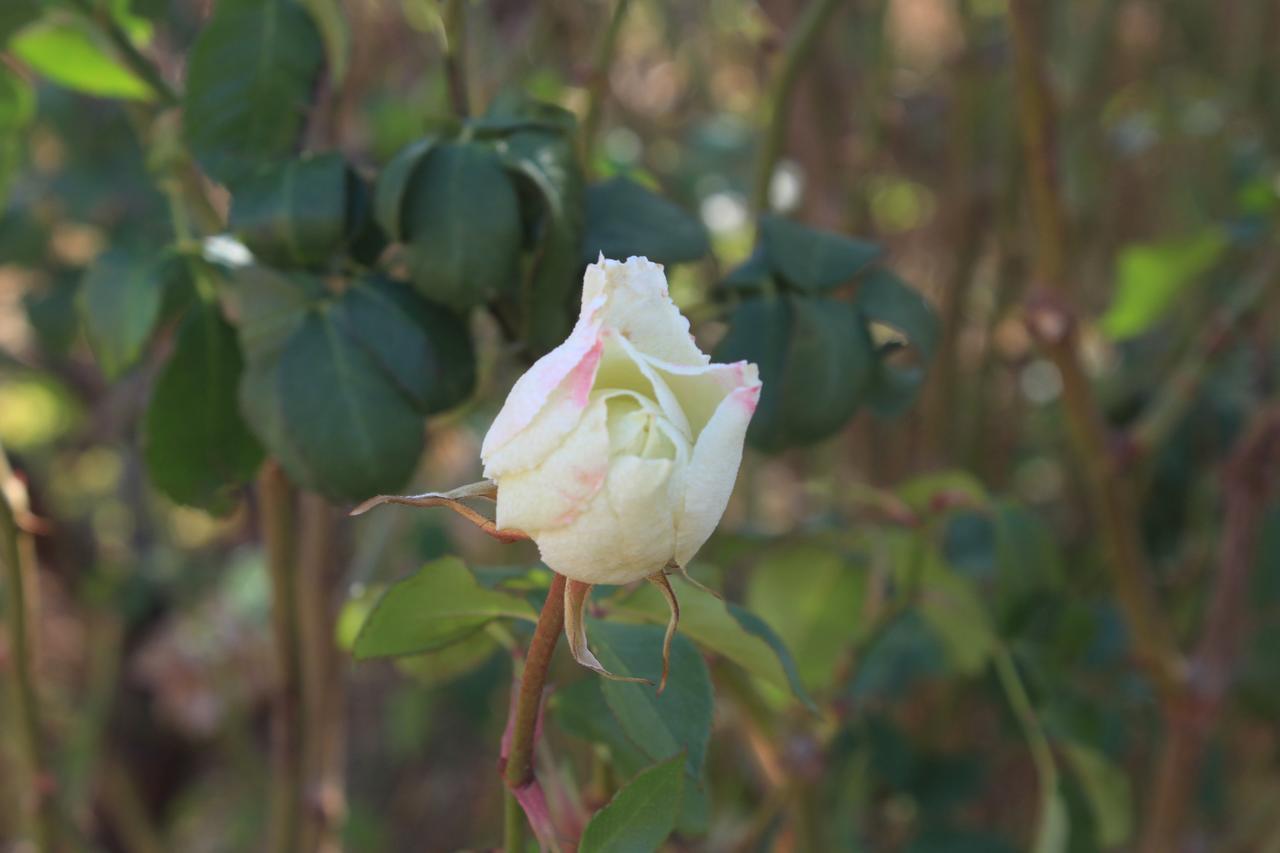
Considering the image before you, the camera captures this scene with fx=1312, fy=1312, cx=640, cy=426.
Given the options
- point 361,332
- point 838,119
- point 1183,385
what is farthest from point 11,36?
point 838,119

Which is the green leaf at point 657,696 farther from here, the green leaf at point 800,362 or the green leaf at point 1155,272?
the green leaf at point 1155,272

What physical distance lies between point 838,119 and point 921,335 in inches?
30.8

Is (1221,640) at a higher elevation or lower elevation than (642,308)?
lower

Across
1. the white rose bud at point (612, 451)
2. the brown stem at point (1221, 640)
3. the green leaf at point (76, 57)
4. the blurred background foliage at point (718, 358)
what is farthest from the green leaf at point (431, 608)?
the brown stem at point (1221, 640)

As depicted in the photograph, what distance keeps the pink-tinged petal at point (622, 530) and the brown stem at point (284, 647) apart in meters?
0.38

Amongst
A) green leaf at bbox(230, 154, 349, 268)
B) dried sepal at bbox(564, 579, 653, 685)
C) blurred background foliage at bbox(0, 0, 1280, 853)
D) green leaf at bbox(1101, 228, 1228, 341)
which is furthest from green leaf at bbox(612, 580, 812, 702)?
green leaf at bbox(1101, 228, 1228, 341)

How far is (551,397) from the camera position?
1.10ft

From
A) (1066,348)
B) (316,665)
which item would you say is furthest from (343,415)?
(1066,348)

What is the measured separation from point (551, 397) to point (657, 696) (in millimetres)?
153

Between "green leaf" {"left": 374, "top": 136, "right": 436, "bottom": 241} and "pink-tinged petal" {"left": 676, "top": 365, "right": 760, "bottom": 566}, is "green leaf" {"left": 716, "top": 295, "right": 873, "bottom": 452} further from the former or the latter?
"pink-tinged petal" {"left": 676, "top": 365, "right": 760, "bottom": 566}

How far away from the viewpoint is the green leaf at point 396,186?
54 cm

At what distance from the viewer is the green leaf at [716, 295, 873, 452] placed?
625 mm

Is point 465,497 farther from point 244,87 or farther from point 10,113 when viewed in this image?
point 10,113

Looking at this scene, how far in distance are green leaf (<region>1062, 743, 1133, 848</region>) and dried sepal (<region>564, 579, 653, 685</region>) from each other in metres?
0.53
